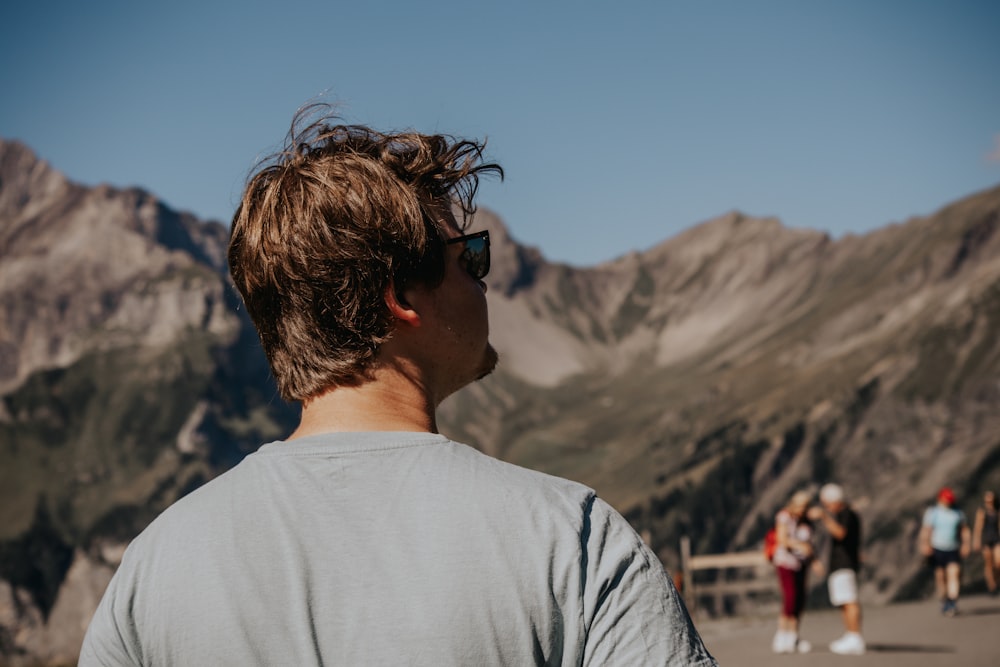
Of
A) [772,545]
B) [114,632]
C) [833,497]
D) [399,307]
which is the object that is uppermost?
[399,307]

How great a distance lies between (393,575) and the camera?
83.5 inches

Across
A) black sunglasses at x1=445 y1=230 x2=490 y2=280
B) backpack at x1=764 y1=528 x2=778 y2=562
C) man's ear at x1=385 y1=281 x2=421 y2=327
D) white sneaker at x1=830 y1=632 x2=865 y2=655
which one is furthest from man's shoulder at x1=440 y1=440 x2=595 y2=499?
white sneaker at x1=830 y1=632 x2=865 y2=655

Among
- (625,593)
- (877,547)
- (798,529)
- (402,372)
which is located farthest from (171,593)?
(877,547)

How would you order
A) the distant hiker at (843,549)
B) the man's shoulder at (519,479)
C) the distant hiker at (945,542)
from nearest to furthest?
the man's shoulder at (519,479)
the distant hiker at (843,549)
the distant hiker at (945,542)

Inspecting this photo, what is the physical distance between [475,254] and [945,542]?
76.2ft

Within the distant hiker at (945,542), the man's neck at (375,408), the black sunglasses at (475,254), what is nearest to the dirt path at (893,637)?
the distant hiker at (945,542)

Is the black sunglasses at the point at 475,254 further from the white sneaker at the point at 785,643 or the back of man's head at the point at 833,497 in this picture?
the white sneaker at the point at 785,643

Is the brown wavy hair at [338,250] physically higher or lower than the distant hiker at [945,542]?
higher

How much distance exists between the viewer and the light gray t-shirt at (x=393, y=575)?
208 cm

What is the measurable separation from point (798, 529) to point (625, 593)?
16.0 metres

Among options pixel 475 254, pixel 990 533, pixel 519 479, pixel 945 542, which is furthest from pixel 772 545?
pixel 519 479

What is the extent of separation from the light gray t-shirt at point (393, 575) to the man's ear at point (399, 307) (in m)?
0.29

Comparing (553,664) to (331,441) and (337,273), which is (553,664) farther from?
(337,273)

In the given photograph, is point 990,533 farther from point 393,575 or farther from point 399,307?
point 393,575
